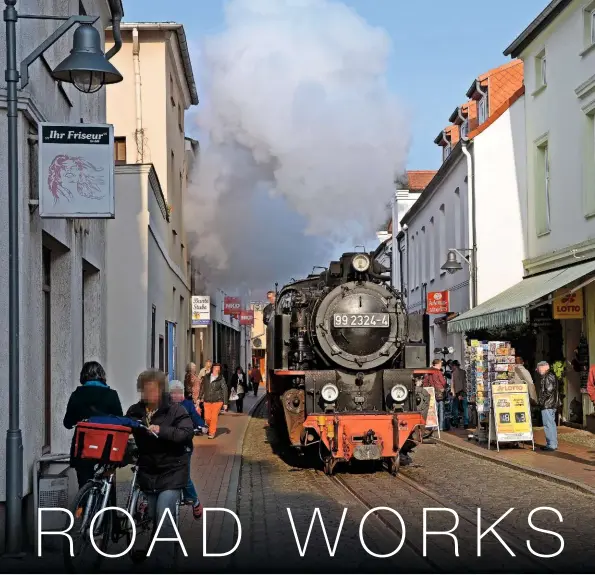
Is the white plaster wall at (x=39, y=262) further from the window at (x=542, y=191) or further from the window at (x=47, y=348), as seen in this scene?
the window at (x=542, y=191)

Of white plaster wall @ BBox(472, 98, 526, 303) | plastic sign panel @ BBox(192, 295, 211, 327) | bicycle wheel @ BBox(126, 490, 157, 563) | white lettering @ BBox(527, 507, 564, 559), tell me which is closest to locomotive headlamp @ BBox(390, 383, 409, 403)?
white lettering @ BBox(527, 507, 564, 559)

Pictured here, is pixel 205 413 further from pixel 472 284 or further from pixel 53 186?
pixel 53 186

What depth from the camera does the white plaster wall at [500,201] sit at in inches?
920

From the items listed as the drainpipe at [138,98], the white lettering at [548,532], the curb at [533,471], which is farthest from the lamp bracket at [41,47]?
the drainpipe at [138,98]

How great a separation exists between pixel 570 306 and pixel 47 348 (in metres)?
11.3

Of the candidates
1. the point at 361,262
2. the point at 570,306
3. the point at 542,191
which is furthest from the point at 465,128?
the point at 361,262

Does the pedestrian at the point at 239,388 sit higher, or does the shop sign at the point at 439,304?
the shop sign at the point at 439,304

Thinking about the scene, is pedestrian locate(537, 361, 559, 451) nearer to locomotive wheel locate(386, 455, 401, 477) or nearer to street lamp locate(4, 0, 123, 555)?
locomotive wheel locate(386, 455, 401, 477)

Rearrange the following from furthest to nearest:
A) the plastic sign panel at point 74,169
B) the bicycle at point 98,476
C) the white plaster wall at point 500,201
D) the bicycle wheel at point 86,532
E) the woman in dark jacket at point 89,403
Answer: the white plaster wall at point 500,201 < the plastic sign panel at point 74,169 < the woman in dark jacket at point 89,403 < the bicycle at point 98,476 < the bicycle wheel at point 86,532

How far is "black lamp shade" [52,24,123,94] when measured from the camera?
27.1 ft

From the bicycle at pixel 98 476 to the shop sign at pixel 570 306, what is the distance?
43.6 feet

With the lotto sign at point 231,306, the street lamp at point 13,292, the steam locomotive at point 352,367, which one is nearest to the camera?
the street lamp at point 13,292

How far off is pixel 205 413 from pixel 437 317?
12.9 meters

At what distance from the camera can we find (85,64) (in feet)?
27.1
